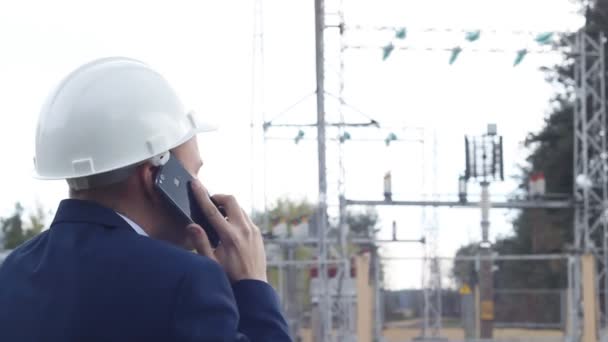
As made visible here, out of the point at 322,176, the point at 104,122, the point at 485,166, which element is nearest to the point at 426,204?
the point at 485,166

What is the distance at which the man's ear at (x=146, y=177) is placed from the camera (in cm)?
197

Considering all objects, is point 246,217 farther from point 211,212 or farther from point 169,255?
point 169,255

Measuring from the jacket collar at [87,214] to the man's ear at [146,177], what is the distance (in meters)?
0.07

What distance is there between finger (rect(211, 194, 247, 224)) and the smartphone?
1 cm

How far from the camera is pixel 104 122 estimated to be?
77.2 inches

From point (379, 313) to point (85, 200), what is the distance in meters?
22.9

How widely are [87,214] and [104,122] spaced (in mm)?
161

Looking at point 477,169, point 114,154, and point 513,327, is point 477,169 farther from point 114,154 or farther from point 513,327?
point 114,154

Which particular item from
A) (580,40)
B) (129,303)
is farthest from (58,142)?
(580,40)

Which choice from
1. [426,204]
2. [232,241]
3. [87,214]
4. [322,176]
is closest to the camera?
[87,214]

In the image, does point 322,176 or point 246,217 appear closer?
point 246,217

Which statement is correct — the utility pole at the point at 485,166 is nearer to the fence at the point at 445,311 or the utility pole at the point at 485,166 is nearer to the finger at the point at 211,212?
the fence at the point at 445,311

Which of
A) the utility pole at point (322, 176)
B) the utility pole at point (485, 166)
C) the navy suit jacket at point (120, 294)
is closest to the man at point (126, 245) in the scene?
the navy suit jacket at point (120, 294)

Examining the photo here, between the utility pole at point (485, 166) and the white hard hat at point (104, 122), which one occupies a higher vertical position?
the utility pole at point (485, 166)
